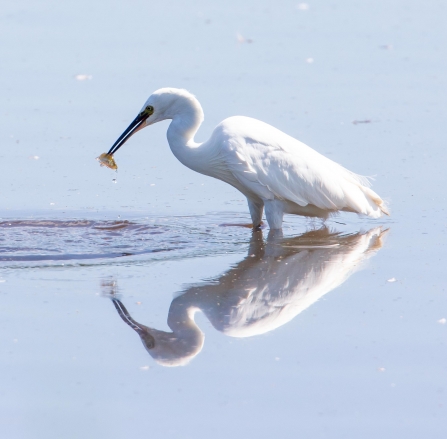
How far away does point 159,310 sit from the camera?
565 centimetres

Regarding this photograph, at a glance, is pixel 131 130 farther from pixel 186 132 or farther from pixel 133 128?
pixel 186 132

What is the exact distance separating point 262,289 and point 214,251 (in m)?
0.92

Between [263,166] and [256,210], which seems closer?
[263,166]

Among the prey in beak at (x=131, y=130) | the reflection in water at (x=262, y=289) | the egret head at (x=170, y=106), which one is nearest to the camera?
the reflection in water at (x=262, y=289)

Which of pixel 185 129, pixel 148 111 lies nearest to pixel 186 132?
pixel 185 129

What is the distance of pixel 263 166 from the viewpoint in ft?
24.2

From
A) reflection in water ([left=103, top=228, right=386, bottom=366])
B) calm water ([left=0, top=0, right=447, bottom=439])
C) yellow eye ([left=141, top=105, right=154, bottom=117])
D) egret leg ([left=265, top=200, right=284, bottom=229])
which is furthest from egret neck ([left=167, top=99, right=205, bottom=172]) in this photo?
reflection in water ([left=103, top=228, right=386, bottom=366])

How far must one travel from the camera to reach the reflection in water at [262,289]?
5.26 m

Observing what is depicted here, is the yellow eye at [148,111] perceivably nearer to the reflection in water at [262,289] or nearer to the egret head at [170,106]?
the egret head at [170,106]

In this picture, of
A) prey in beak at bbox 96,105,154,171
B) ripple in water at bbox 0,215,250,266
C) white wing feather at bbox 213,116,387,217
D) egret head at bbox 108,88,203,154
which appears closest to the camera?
ripple in water at bbox 0,215,250,266

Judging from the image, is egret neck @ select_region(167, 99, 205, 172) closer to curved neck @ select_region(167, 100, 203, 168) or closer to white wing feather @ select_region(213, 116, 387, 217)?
curved neck @ select_region(167, 100, 203, 168)

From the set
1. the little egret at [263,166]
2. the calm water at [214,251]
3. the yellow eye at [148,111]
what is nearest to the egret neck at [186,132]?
the little egret at [263,166]

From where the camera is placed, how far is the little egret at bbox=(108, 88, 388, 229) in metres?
7.36

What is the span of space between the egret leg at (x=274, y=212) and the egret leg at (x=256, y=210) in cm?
20
